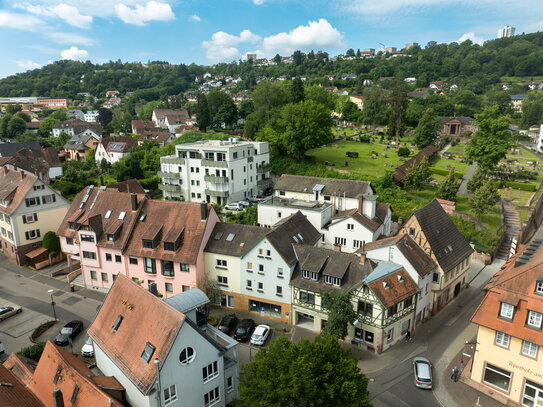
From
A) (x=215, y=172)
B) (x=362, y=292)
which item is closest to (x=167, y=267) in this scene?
(x=362, y=292)

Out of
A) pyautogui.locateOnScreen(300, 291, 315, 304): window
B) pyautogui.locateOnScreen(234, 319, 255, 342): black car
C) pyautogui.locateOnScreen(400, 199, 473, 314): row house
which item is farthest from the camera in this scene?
pyautogui.locateOnScreen(400, 199, 473, 314): row house

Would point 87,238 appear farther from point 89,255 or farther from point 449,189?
point 449,189

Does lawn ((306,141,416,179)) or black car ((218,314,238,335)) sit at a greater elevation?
lawn ((306,141,416,179))

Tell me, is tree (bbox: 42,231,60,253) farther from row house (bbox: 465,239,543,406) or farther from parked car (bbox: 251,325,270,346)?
row house (bbox: 465,239,543,406)

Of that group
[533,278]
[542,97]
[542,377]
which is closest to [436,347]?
[542,377]

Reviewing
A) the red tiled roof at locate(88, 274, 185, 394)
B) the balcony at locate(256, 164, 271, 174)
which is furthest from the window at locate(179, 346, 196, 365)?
the balcony at locate(256, 164, 271, 174)

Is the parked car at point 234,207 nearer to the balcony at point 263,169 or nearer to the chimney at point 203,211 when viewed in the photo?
the balcony at point 263,169
